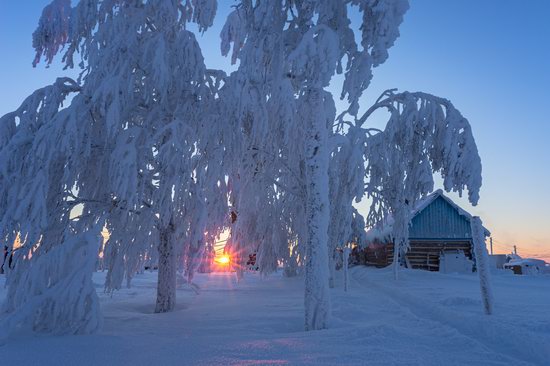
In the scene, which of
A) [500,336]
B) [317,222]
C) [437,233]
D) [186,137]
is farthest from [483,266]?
[437,233]

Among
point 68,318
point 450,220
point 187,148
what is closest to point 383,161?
point 187,148

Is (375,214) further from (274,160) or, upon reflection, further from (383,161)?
(274,160)

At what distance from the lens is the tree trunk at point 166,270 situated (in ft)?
29.9

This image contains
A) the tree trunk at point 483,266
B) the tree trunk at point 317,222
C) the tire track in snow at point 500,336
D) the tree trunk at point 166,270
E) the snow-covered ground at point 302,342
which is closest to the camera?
the snow-covered ground at point 302,342

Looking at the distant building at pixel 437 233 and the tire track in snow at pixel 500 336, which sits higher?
the distant building at pixel 437 233

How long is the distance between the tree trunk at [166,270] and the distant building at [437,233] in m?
18.2

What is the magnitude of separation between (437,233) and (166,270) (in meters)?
20.4

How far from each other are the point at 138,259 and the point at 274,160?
12.4 feet

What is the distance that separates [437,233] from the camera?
24.9 meters

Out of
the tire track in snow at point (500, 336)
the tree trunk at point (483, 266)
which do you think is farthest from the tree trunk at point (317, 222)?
the tree trunk at point (483, 266)

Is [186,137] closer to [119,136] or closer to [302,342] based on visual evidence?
[119,136]

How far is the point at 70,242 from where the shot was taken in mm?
5660

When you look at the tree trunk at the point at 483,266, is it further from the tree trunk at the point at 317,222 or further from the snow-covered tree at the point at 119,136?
the snow-covered tree at the point at 119,136

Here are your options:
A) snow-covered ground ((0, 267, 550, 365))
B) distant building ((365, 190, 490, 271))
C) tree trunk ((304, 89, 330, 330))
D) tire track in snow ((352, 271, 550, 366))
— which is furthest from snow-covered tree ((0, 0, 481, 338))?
distant building ((365, 190, 490, 271))
